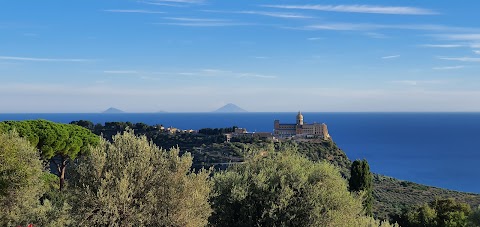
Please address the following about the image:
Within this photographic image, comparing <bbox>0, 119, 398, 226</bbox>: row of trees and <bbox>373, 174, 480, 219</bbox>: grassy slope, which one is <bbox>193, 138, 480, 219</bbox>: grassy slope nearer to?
<bbox>373, 174, 480, 219</bbox>: grassy slope

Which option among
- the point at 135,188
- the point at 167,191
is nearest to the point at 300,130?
the point at 167,191

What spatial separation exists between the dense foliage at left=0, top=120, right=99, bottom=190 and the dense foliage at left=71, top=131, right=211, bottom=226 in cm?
1312

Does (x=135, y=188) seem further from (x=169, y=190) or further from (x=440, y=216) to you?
(x=440, y=216)

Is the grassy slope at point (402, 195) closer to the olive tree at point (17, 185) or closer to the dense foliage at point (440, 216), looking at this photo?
the dense foliage at point (440, 216)

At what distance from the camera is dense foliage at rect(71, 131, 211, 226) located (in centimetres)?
1103

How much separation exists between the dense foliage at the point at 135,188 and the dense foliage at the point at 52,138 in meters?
13.1

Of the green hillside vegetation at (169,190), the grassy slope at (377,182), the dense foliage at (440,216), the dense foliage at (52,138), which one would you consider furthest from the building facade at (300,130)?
the green hillside vegetation at (169,190)

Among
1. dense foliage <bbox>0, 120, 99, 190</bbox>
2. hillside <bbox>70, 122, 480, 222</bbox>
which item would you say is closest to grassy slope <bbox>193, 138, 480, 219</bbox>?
hillside <bbox>70, 122, 480, 222</bbox>

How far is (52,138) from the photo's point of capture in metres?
25.2

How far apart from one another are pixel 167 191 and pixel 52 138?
16.2 meters

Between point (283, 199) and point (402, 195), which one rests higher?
point (283, 199)

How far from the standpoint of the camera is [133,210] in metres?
11.2

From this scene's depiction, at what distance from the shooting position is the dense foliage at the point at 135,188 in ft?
36.2

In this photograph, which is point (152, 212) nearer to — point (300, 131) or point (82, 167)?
point (82, 167)
